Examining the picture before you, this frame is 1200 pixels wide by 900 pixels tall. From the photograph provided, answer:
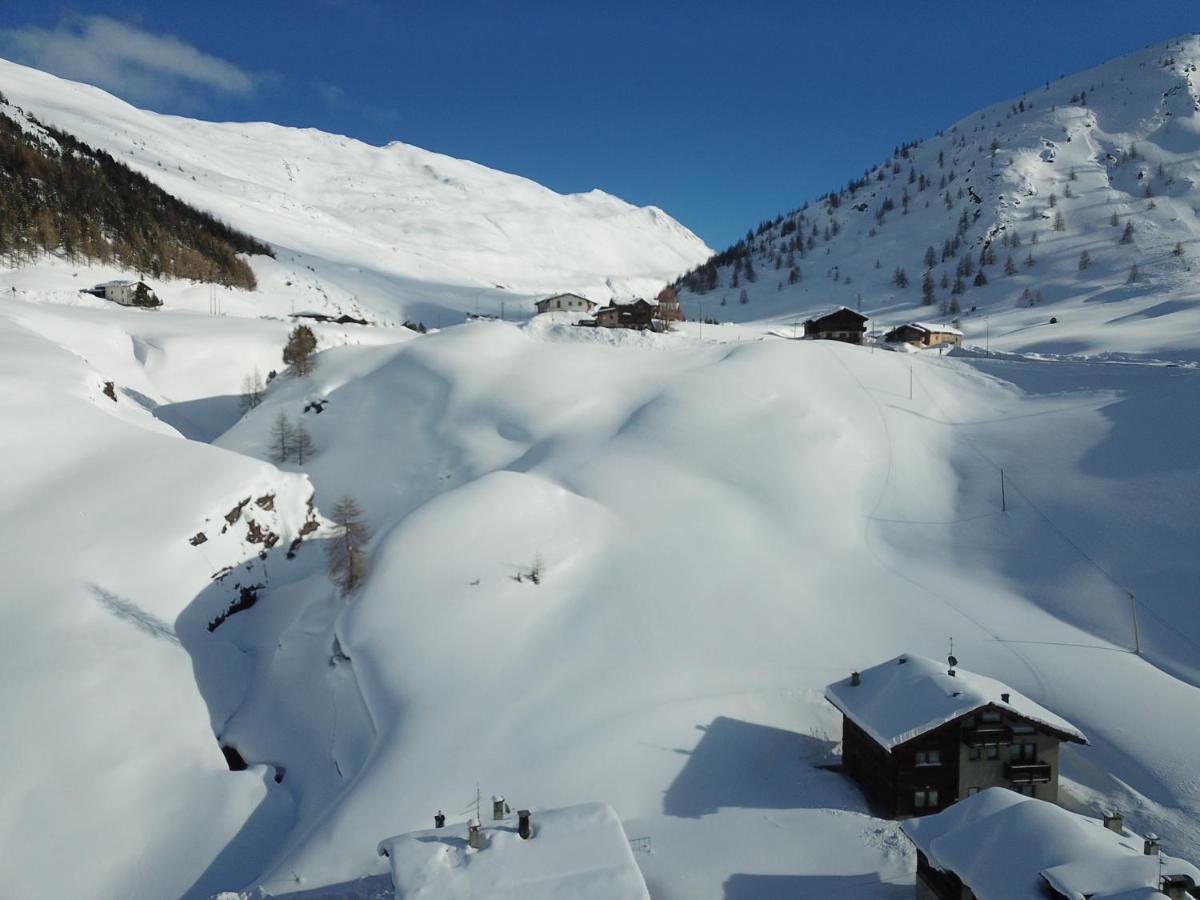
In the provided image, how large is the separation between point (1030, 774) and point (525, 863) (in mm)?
15762

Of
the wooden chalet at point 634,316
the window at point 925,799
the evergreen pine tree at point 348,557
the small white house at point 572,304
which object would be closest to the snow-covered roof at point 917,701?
the window at point 925,799

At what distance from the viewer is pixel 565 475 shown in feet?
137

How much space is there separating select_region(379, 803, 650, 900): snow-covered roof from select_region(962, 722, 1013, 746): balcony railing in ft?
38.6

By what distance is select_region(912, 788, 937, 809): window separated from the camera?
21516mm

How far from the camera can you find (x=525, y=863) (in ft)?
51.9

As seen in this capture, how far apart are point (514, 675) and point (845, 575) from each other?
661 inches

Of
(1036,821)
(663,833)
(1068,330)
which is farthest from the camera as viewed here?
(1068,330)

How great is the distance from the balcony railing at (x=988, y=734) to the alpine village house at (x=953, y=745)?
3 cm

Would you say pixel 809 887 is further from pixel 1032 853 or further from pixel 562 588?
pixel 562 588

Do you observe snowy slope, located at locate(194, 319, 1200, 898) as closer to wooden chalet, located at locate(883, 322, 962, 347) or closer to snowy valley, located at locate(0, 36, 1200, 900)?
snowy valley, located at locate(0, 36, 1200, 900)

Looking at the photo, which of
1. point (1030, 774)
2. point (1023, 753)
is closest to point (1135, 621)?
point (1023, 753)

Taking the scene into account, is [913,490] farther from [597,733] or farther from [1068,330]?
[1068,330]

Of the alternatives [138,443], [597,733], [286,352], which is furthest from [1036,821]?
[286,352]

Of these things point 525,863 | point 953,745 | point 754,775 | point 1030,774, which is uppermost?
point 525,863
